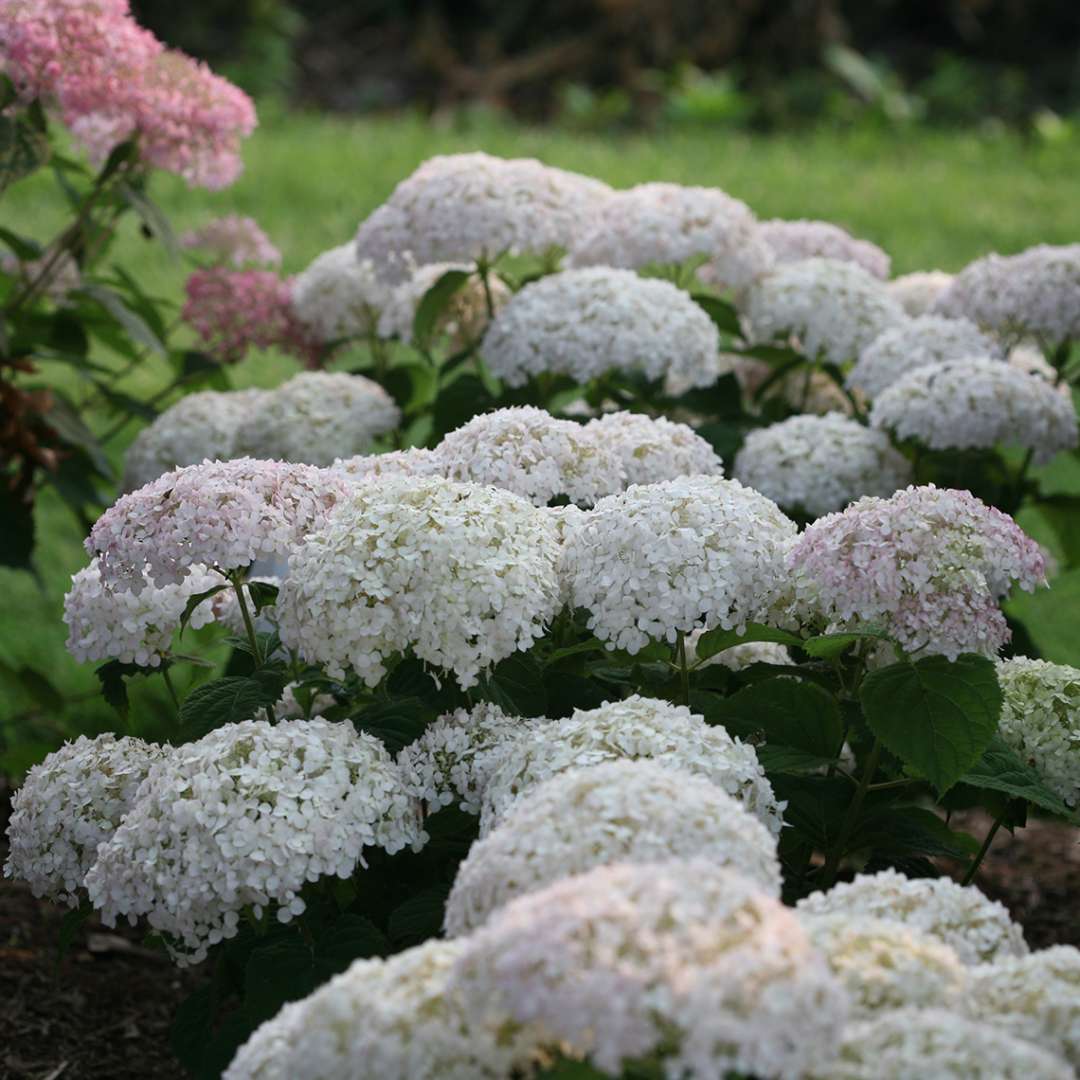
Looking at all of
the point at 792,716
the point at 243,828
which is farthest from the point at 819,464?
the point at 243,828

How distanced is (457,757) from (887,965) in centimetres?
77

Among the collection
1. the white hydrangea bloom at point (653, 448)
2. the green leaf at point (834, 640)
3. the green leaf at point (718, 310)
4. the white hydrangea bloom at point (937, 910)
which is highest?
the green leaf at point (834, 640)

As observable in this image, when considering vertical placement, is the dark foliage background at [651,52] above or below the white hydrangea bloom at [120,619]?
below

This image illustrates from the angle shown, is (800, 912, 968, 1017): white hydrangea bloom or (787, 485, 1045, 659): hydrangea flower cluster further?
(787, 485, 1045, 659): hydrangea flower cluster

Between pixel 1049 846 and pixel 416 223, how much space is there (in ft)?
7.25

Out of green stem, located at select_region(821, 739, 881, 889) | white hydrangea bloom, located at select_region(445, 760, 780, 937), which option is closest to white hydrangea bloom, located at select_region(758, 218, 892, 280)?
green stem, located at select_region(821, 739, 881, 889)

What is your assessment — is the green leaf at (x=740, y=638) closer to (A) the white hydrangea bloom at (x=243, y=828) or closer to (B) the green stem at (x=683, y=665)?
(B) the green stem at (x=683, y=665)

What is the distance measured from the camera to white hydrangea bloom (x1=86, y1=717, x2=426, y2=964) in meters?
2.05

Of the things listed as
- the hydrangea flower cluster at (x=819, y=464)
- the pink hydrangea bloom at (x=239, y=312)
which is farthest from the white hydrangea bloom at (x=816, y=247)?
the pink hydrangea bloom at (x=239, y=312)

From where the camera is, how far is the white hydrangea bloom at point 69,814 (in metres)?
2.36

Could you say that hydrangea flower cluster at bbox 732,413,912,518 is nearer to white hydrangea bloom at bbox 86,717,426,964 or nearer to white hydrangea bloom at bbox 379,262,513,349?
white hydrangea bloom at bbox 379,262,513,349

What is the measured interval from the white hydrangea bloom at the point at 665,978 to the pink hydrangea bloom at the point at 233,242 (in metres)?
3.20

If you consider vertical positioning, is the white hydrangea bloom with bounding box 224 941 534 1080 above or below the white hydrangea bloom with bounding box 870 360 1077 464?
above

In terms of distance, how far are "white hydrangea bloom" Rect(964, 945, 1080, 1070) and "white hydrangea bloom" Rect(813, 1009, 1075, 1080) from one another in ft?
0.27
